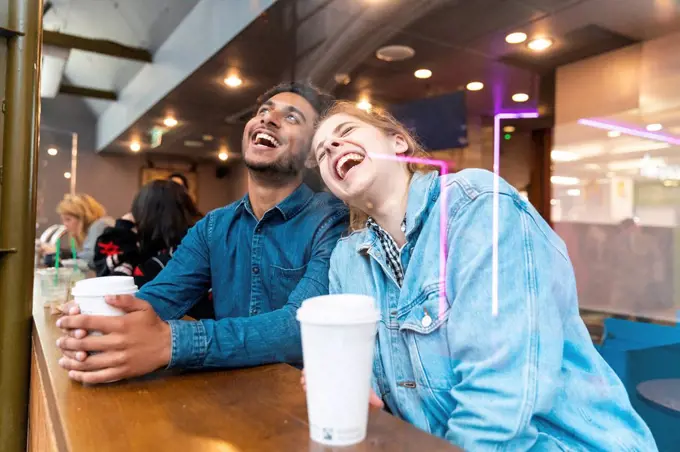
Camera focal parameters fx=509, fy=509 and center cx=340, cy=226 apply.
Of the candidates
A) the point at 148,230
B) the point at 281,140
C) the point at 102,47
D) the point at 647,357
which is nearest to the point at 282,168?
the point at 281,140

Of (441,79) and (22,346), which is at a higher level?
(441,79)

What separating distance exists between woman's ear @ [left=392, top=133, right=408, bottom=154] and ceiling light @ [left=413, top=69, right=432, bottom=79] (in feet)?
3.74

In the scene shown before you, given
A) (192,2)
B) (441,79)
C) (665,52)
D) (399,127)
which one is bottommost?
(399,127)

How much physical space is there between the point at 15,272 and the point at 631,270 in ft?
9.03

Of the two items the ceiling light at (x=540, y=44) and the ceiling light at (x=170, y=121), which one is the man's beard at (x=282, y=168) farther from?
the ceiling light at (x=170, y=121)

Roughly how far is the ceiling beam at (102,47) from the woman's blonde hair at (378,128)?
7.00ft

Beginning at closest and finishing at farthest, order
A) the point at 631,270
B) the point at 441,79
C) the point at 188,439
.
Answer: the point at 188,439
the point at 441,79
the point at 631,270

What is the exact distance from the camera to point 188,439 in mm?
501

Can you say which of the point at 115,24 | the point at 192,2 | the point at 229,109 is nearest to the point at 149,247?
the point at 229,109

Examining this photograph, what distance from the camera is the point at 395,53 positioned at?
216 centimetres

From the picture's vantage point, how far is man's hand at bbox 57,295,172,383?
2.15 feet

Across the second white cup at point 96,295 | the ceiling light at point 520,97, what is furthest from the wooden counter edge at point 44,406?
the ceiling light at point 520,97

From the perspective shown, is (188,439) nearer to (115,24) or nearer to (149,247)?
(149,247)

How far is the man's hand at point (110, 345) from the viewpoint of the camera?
66cm
